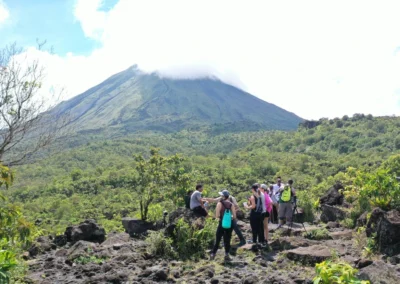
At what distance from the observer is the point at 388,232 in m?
7.77

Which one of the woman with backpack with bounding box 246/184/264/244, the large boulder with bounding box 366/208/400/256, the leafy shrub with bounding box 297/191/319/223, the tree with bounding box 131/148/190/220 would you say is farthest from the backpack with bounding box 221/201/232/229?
the leafy shrub with bounding box 297/191/319/223

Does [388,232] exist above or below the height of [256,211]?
below

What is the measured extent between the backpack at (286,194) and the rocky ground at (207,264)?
1358 millimetres

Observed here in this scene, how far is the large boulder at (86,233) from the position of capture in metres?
11.1

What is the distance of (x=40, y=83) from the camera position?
10.8 m

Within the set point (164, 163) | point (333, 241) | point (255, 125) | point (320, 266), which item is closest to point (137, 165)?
point (164, 163)

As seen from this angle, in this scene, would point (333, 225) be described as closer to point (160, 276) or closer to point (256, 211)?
point (256, 211)

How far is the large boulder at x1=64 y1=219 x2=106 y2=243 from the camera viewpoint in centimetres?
1112

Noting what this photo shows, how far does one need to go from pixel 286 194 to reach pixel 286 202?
11.7 inches

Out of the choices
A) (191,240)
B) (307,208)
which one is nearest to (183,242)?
(191,240)

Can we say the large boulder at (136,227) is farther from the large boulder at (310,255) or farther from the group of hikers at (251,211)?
the large boulder at (310,255)

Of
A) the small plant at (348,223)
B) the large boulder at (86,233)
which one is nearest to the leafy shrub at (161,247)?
the large boulder at (86,233)

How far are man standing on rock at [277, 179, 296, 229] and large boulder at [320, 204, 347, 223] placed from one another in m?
1.81

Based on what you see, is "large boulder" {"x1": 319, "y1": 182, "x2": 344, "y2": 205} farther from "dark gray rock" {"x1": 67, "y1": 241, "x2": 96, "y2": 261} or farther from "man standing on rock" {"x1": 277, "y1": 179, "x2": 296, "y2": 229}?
"dark gray rock" {"x1": 67, "y1": 241, "x2": 96, "y2": 261}
